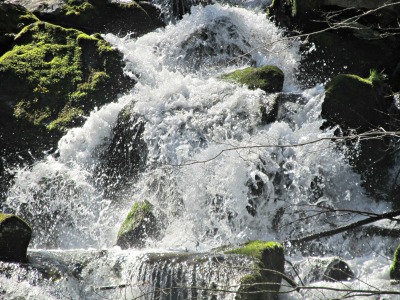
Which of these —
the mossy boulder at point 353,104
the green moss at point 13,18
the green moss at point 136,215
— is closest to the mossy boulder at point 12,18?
the green moss at point 13,18

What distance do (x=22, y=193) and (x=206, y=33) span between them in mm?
5095

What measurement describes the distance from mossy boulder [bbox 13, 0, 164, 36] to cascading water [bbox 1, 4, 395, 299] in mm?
2152

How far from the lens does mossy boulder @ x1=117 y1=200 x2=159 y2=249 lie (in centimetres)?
767

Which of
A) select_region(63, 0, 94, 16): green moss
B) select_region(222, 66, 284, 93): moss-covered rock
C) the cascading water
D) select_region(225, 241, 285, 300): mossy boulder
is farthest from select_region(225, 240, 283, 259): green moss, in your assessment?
select_region(63, 0, 94, 16): green moss

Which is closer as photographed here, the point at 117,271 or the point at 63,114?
the point at 117,271

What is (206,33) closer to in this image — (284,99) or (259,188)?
(284,99)

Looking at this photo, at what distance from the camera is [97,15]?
13156 mm

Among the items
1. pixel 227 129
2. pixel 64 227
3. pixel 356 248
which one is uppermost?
pixel 227 129

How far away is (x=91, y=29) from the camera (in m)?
13.0

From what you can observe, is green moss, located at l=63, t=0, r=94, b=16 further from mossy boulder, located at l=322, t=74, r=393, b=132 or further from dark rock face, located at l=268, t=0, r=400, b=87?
mossy boulder, located at l=322, t=74, r=393, b=132

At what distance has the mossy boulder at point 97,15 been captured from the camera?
12.9 metres

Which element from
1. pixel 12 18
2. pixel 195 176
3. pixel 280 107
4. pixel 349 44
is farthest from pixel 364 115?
pixel 12 18

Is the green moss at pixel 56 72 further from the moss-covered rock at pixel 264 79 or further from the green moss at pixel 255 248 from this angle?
the green moss at pixel 255 248

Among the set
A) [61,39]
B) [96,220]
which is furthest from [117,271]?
[61,39]
